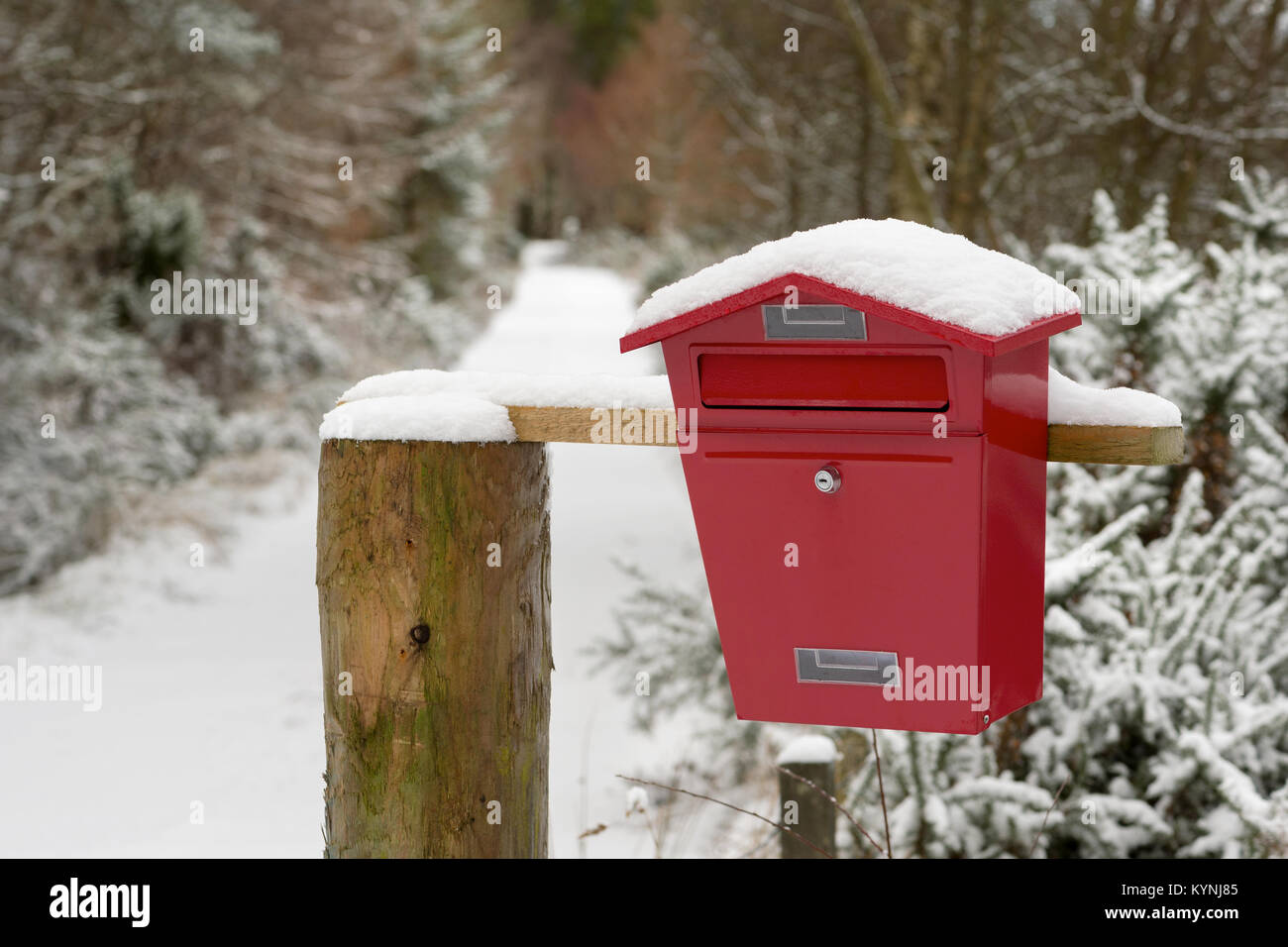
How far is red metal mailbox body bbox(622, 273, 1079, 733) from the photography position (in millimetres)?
1725

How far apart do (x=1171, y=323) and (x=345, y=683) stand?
10.3 feet

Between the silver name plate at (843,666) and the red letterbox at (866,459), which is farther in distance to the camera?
the silver name plate at (843,666)

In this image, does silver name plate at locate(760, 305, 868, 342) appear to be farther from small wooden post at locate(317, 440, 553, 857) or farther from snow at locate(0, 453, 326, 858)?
snow at locate(0, 453, 326, 858)

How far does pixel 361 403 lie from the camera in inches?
79.4

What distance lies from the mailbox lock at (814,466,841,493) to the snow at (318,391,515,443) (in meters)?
0.49

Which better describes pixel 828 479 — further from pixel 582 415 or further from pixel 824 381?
pixel 582 415

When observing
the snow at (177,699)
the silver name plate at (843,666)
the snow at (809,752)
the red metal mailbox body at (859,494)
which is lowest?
the snow at (177,699)

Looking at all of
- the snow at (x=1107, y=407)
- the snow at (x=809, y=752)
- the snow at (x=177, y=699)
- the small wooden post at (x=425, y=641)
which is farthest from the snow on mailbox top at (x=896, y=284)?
the snow at (x=177, y=699)

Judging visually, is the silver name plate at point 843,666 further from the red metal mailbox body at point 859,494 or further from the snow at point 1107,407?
the snow at point 1107,407

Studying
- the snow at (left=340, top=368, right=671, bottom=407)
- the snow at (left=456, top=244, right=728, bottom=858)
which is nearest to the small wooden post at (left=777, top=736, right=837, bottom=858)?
the snow at (left=456, top=244, right=728, bottom=858)

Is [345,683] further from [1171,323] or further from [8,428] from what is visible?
[8,428]

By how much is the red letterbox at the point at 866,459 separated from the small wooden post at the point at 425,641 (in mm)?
337

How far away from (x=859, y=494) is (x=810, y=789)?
146 centimetres

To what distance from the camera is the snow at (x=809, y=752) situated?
3049 millimetres
